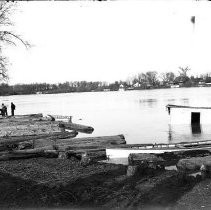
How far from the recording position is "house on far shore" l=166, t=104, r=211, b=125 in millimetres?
38812

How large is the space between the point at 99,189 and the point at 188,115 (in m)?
31.6

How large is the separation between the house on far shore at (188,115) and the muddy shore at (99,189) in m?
27.4

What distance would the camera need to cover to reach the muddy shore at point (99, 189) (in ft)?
29.3

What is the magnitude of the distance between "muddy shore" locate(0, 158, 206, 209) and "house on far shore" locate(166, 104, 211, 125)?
27.4 meters

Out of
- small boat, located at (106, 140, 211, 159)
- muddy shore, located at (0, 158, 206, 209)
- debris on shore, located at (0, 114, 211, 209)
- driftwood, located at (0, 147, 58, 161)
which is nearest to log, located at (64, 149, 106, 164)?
small boat, located at (106, 140, 211, 159)

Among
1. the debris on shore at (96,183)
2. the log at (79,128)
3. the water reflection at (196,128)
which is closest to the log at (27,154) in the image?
the debris on shore at (96,183)

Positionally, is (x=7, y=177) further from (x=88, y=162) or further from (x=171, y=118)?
(x=171, y=118)

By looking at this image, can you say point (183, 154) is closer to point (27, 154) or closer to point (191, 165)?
point (191, 165)

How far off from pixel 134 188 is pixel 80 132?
85.3ft

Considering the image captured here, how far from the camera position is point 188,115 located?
40406 mm

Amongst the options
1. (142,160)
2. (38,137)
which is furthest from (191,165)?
(38,137)

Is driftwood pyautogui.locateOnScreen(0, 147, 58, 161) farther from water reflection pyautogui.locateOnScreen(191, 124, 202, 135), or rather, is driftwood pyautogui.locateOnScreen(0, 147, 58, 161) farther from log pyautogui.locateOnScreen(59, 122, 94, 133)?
water reflection pyautogui.locateOnScreen(191, 124, 202, 135)

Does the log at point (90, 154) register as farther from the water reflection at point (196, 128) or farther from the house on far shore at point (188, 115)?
the house on far shore at point (188, 115)

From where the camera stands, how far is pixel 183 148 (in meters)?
17.8
